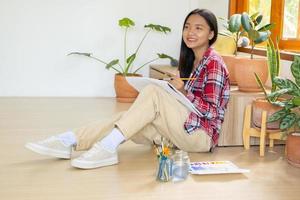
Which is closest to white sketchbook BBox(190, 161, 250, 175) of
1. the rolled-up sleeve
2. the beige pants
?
the beige pants

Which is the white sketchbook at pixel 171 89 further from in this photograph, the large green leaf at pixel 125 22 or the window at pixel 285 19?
the large green leaf at pixel 125 22

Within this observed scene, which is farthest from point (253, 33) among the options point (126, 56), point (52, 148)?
point (126, 56)

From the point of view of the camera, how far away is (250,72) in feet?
8.57

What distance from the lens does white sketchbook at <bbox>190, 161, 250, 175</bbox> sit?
199 centimetres

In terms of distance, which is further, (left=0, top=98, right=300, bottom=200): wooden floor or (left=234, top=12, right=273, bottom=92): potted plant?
(left=234, top=12, right=273, bottom=92): potted plant

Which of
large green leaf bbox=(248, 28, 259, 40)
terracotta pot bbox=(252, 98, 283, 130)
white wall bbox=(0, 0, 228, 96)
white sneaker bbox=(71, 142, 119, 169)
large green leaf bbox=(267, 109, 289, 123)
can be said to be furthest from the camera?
white wall bbox=(0, 0, 228, 96)

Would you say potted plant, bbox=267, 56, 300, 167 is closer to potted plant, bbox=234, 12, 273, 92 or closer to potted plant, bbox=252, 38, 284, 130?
potted plant, bbox=252, 38, 284, 130

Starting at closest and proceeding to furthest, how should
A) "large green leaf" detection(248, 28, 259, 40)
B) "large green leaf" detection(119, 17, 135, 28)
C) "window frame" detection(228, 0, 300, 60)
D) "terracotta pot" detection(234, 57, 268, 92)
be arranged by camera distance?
"large green leaf" detection(248, 28, 259, 40)
"terracotta pot" detection(234, 57, 268, 92)
"window frame" detection(228, 0, 300, 60)
"large green leaf" detection(119, 17, 135, 28)

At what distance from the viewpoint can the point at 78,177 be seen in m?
1.89

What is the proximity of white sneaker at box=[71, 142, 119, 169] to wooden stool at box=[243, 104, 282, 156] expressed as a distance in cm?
86

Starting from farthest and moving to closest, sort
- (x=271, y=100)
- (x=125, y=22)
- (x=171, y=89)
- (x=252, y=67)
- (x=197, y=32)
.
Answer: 1. (x=125, y=22)
2. (x=252, y=67)
3. (x=271, y=100)
4. (x=197, y=32)
5. (x=171, y=89)

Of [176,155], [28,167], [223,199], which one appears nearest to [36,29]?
[28,167]

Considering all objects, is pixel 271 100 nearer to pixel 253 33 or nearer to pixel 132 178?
pixel 253 33

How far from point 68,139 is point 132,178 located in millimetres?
452
